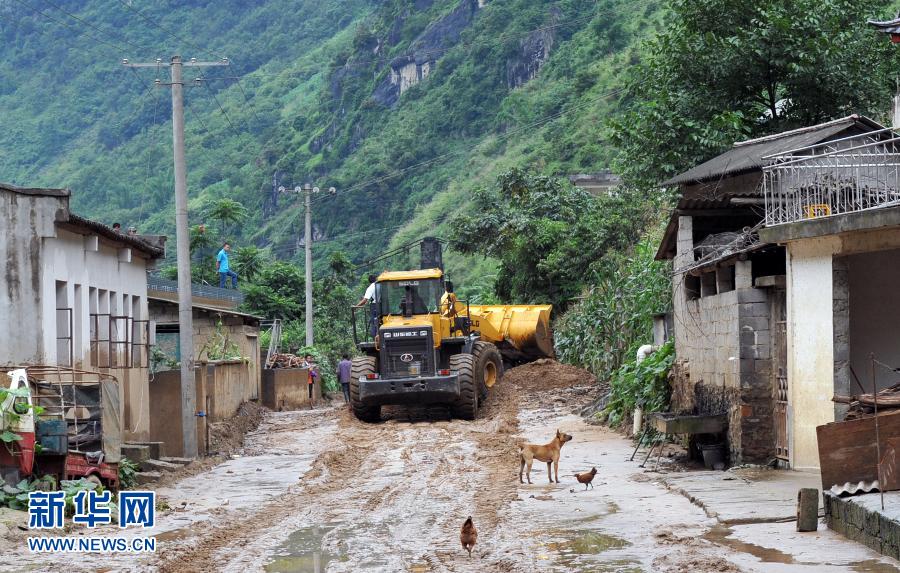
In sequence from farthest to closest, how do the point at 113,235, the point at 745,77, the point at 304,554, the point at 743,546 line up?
the point at 745,77
the point at 113,235
the point at 304,554
the point at 743,546

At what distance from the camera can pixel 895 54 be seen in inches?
1069

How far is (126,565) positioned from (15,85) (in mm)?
118106

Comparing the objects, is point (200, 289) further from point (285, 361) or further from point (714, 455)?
point (714, 455)

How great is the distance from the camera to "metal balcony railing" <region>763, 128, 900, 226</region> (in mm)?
16844

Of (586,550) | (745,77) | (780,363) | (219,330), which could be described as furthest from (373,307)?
(586,550)

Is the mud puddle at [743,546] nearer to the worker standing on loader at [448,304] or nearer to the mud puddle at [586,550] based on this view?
the mud puddle at [586,550]

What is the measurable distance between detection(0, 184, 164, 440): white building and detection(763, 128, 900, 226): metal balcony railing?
35.6 ft

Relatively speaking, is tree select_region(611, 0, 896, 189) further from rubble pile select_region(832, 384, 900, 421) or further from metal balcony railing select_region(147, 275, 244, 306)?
metal balcony railing select_region(147, 275, 244, 306)

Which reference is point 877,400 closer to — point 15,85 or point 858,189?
point 858,189

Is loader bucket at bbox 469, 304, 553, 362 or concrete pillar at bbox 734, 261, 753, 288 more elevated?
concrete pillar at bbox 734, 261, 753, 288

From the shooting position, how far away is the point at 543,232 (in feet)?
149

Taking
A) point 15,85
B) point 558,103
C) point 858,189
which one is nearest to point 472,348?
point 858,189

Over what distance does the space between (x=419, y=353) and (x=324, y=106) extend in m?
81.7

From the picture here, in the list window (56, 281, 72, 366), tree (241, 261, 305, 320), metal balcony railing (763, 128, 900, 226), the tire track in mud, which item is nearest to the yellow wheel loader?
the tire track in mud
